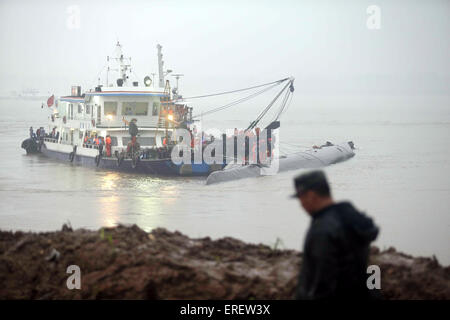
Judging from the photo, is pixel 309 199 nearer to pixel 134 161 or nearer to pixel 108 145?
pixel 134 161

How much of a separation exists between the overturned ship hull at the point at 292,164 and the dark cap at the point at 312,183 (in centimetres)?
2528

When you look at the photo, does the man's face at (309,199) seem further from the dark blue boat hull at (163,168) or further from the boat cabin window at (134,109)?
the boat cabin window at (134,109)

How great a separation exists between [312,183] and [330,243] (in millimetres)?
444

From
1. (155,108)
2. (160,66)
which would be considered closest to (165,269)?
(155,108)

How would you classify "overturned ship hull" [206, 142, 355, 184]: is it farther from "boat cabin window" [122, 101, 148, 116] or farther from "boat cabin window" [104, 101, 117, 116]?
"boat cabin window" [104, 101, 117, 116]

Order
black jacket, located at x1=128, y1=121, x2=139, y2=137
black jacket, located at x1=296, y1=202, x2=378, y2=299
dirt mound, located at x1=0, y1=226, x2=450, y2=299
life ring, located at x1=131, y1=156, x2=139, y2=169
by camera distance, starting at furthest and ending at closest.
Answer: black jacket, located at x1=128, y1=121, x2=139, y2=137, life ring, located at x1=131, y1=156, x2=139, y2=169, dirt mound, located at x1=0, y1=226, x2=450, y2=299, black jacket, located at x1=296, y1=202, x2=378, y2=299

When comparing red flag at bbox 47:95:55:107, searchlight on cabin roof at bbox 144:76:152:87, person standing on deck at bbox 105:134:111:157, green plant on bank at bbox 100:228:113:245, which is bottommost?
person standing on deck at bbox 105:134:111:157

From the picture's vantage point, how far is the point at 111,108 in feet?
116

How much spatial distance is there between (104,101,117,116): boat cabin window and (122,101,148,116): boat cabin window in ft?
1.54

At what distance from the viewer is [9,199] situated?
2581 centimetres

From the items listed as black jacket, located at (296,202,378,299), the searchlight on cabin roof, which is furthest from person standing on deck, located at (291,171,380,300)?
the searchlight on cabin roof

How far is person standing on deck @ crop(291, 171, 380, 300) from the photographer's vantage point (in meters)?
4.41
